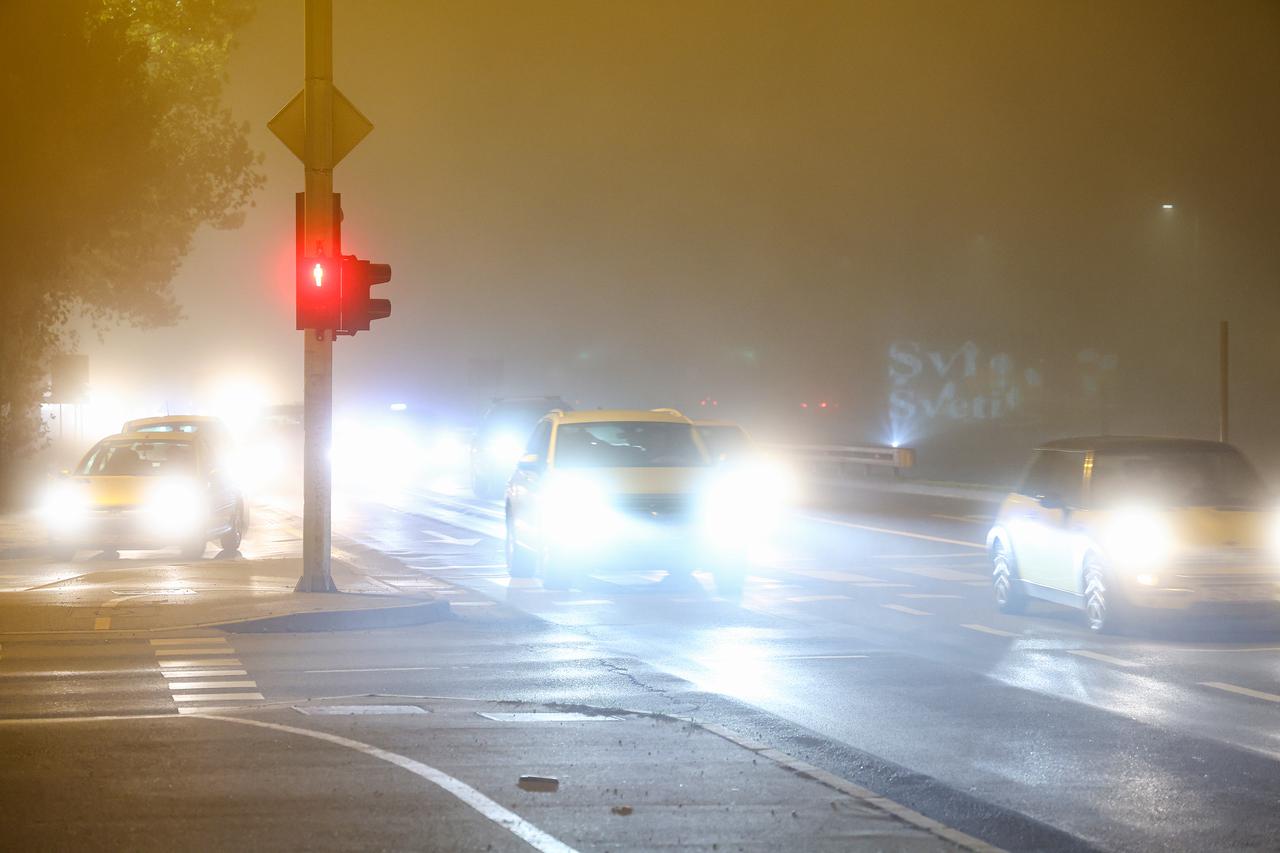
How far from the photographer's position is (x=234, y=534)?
2519 cm

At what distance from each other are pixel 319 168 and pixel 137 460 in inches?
363

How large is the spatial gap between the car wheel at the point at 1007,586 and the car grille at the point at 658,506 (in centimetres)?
351

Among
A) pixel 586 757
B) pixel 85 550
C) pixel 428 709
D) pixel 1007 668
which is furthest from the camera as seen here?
pixel 85 550

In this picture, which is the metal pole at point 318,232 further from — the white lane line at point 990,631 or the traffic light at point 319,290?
the white lane line at point 990,631

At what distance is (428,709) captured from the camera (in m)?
10.6

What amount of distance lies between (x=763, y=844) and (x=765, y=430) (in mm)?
75219

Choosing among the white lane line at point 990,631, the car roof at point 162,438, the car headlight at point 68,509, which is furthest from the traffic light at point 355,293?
the car roof at point 162,438

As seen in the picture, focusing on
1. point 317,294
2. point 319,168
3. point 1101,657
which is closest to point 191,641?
point 317,294

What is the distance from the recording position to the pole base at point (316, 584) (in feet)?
55.9

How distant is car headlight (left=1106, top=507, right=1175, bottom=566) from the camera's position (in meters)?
14.5

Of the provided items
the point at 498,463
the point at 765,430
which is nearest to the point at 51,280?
the point at 498,463

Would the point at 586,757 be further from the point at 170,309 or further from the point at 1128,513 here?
the point at 170,309

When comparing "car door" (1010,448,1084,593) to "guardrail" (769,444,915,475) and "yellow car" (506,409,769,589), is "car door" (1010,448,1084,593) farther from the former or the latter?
"guardrail" (769,444,915,475)

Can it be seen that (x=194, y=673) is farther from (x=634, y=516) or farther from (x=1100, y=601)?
(x=1100, y=601)
